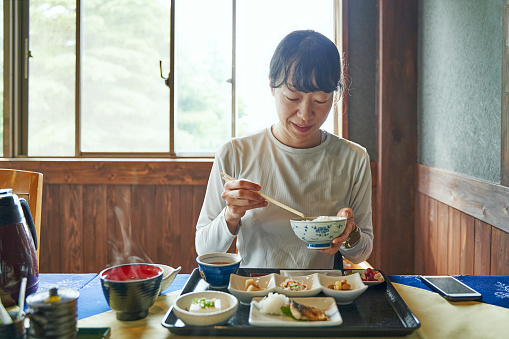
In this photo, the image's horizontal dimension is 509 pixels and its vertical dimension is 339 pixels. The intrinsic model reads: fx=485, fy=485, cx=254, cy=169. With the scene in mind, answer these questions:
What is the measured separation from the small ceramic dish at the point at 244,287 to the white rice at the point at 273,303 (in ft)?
0.21

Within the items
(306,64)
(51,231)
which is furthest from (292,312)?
(51,231)

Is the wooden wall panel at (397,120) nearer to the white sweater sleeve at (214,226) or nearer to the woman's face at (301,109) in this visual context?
the woman's face at (301,109)

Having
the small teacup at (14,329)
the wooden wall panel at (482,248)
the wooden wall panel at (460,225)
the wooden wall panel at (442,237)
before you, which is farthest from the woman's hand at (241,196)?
the wooden wall panel at (442,237)

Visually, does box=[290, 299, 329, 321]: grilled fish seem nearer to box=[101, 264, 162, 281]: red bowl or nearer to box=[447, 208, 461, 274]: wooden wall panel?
box=[101, 264, 162, 281]: red bowl

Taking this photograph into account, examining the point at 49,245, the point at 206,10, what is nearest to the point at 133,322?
the point at 49,245

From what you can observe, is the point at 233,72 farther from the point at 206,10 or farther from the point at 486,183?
the point at 486,183

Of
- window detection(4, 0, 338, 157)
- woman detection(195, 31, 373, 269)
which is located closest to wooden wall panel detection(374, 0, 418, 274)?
window detection(4, 0, 338, 157)

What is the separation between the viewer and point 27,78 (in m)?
3.39

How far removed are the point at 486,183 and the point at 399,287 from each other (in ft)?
2.74

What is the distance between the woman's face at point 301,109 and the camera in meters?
1.71

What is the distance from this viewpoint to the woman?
171 cm

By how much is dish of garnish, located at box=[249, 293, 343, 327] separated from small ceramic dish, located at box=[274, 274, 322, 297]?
33mm

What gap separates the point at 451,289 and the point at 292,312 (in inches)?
21.1

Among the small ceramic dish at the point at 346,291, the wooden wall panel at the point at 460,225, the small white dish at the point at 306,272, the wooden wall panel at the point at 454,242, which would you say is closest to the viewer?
the small ceramic dish at the point at 346,291
